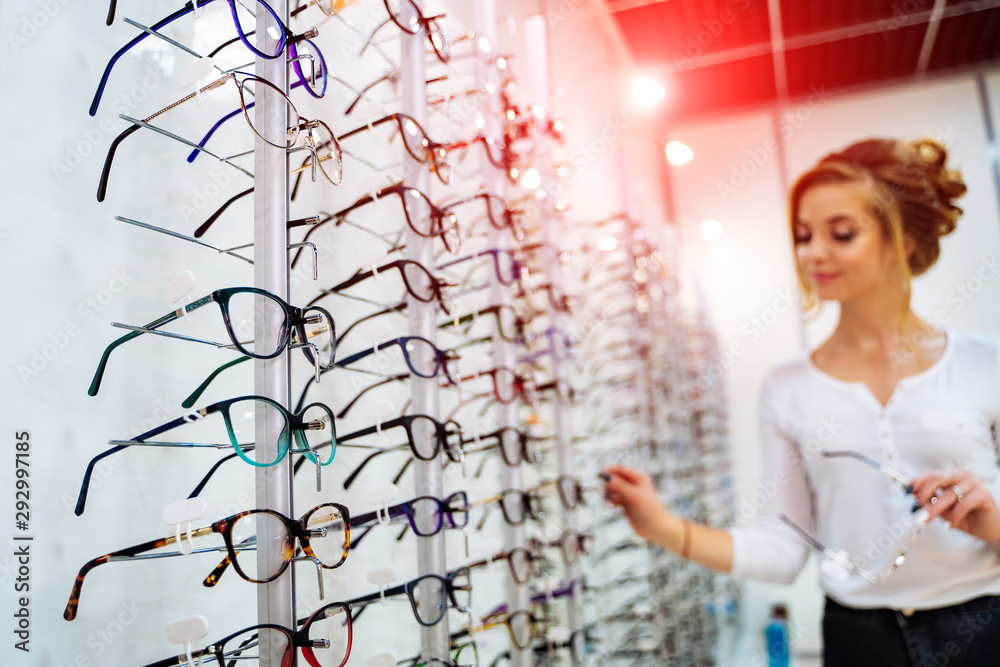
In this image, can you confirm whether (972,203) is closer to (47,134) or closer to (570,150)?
(570,150)

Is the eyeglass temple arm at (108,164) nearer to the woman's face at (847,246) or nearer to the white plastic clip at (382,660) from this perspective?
the white plastic clip at (382,660)

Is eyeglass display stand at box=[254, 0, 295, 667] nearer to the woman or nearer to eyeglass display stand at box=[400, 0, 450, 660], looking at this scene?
eyeglass display stand at box=[400, 0, 450, 660]

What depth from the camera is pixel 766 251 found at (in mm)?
6000

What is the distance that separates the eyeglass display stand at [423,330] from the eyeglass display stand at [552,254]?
0.70 m

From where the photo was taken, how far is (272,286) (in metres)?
1.17

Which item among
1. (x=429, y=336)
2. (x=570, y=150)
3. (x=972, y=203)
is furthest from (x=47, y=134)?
(x=972, y=203)

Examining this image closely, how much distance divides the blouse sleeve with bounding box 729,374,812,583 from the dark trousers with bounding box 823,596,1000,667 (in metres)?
0.25

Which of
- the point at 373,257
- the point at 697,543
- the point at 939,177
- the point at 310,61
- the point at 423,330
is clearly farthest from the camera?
the point at 939,177

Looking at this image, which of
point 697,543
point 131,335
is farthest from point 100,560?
point 697,543

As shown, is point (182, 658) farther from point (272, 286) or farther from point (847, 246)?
point (847, 246)

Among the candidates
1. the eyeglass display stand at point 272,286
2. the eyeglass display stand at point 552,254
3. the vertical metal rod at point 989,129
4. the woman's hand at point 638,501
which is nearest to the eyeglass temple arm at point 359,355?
the eyeglass display stand at point 272,286

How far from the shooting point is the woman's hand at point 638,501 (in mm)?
2354

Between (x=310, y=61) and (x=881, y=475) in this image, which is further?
(x=881, y=475)

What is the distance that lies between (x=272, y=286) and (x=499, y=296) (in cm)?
100
